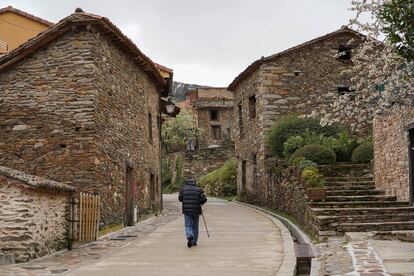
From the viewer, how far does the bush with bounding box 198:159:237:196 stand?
30391mm

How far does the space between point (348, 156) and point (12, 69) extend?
11407 mm

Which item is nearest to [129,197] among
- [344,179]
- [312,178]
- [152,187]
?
[152,187]

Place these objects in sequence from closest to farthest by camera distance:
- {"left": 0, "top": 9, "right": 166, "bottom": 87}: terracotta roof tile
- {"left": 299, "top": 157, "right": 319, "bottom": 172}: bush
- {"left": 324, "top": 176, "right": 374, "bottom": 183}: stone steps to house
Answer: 1. {"left": 0, "top": 9, "right": 166, "bottom": 87}: terracotta roof tile
2. {"left": 299, "top": 157, "right": 319, "bottom": 172}: bush
3. {"left": 324, "top": 176, "right": 374, "bottom": 183}: stone steps to house

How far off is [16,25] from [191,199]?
34.2ft

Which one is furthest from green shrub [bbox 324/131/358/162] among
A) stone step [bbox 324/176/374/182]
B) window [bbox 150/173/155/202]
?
window [bbox 150/173/155/202]

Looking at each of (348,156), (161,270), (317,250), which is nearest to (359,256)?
(317,250)

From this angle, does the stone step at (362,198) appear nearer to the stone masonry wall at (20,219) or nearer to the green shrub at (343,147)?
the green shrub at (343,147)

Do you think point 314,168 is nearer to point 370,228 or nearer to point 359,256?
point 370,228

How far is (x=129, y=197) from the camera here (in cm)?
1681

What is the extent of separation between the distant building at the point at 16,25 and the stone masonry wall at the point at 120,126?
12.6ft

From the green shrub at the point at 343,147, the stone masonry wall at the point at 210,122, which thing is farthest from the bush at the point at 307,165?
the stone masonry wall at the point at 210,122

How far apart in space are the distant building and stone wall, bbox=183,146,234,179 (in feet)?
67.2

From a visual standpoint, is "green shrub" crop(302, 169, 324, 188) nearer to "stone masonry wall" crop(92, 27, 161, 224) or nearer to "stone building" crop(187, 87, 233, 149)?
"stone masonry wall" crop(92, 27, 161, 224)

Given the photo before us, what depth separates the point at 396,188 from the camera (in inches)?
555
